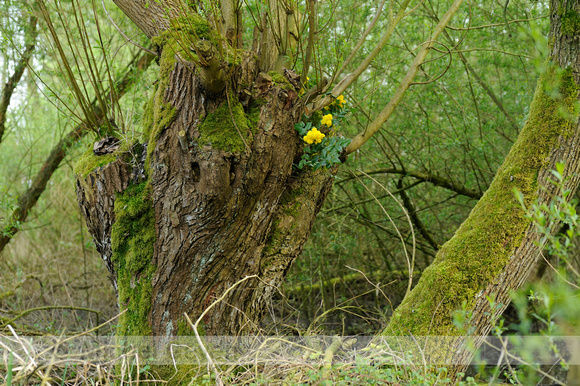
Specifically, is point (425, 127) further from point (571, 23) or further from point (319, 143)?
point (319, 143)

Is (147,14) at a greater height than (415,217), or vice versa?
(147,14)

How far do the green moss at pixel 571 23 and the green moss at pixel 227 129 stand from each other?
1.96 meters

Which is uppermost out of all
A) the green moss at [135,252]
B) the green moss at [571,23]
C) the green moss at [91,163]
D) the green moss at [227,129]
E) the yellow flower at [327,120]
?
the green moss at [571,23]

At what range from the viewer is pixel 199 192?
7.91ft

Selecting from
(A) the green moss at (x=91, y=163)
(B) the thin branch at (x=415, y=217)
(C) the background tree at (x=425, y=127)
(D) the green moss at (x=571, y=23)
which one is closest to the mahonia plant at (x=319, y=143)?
(C) the background tree at (x=425, y=127)

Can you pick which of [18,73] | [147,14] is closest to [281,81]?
[147,14]

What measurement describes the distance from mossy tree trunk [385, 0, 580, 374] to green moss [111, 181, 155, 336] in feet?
4.65

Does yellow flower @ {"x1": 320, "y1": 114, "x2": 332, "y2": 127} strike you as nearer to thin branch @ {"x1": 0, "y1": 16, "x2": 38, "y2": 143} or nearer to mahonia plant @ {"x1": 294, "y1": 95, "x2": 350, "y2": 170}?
mahonia plant @ {"x1": 294, "y1": 95, "x2": 350, "y2": 170}

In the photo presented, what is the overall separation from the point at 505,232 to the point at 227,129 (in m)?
1.67

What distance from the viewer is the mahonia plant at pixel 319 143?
263 cm

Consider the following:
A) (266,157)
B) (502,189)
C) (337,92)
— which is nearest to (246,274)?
(266,157)

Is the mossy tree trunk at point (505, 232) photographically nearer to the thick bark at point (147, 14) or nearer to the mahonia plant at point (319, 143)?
the mahonia plant at point (319, 143)

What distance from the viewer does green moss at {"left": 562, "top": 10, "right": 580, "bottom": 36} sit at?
2.70 meters

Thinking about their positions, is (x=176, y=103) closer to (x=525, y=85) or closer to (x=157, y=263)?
(x=157, y=263)
